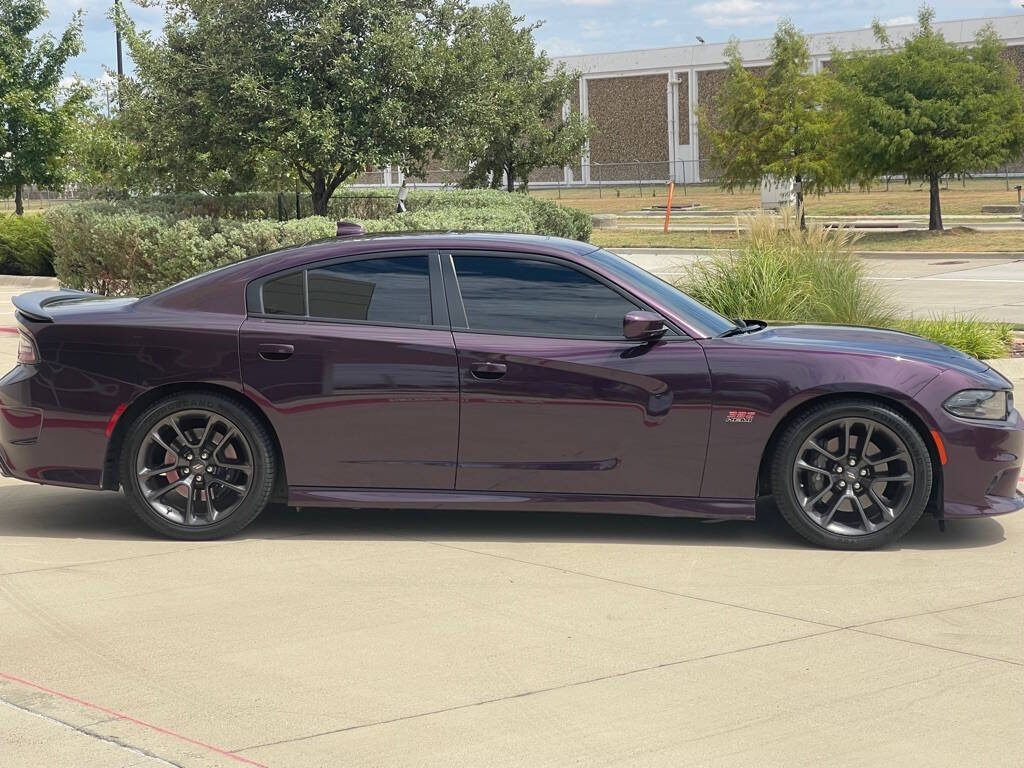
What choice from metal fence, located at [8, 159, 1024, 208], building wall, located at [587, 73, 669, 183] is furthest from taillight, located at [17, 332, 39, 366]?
building wall, located at [587, 73, 669, 183]

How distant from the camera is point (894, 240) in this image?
3038 centimetres

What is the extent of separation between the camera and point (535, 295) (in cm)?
669

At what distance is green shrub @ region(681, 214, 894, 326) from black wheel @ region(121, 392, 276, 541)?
6.49 m

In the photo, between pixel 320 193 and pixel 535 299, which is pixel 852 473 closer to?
pixel 535 299

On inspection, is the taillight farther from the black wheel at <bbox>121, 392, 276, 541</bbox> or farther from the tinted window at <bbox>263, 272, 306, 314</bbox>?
the tinted window at <bbox>263, 272, 306, 314</bbox>

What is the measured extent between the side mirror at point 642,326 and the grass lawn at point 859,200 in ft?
119

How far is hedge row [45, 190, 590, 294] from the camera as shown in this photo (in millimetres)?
16375

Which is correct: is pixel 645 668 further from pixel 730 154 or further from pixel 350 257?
pixel 730 154

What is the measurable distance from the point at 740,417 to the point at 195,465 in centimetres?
269

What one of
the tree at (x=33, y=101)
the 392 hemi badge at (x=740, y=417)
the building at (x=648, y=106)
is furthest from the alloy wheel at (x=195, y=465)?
the building at (x=648, y=106)

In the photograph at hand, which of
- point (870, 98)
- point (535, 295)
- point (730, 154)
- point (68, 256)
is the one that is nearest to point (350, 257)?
point (535, 295)

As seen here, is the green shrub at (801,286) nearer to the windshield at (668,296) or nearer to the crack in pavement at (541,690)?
the windshield at (668,296)

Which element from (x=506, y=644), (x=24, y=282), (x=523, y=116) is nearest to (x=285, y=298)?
(x=506, y=644)

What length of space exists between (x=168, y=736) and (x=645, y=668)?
168 cm
